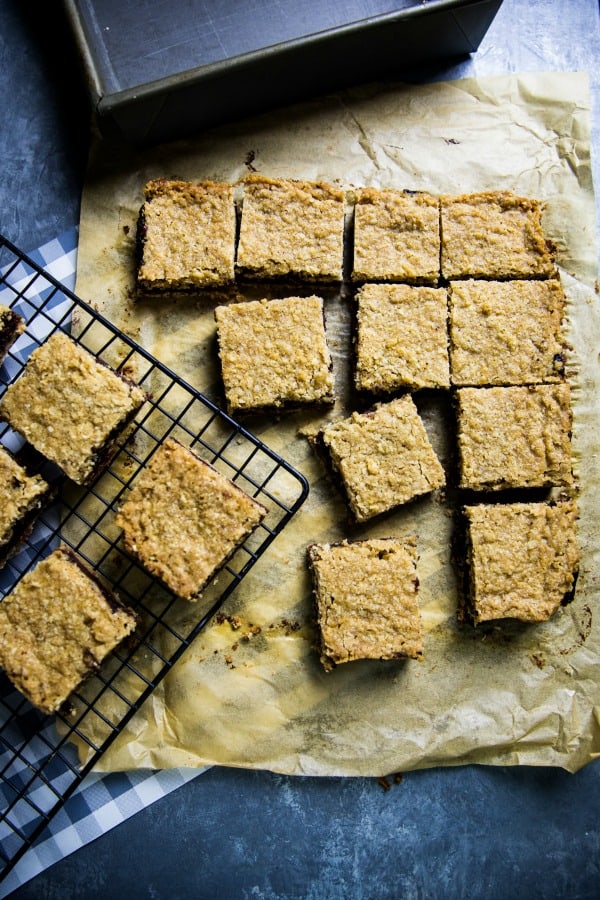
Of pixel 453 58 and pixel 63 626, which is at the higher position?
pixel 453 58

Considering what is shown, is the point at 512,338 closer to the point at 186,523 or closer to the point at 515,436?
the point at 515,436

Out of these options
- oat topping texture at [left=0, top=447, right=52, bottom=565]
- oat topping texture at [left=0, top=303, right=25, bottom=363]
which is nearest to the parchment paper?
oat topping texture at [left=0, top=303, right=25, bottom=363]

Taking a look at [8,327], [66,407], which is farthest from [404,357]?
[8,327]

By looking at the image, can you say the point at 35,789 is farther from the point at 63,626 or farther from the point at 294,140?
the point at 294,140

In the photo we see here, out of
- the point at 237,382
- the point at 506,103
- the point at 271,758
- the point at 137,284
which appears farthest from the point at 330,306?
the point at 271,758

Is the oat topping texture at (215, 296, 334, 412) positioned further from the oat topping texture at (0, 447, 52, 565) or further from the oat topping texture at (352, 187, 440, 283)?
the oat topping texture at (0, 447, 52, 565)

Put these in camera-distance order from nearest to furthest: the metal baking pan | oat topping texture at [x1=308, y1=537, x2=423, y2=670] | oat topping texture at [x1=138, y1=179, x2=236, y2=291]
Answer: the metal baking pan → oat topping texture at [x1=308, y1=537, x2=423, y2=670] → oat topping texture at [x1=138, y1=179, x2=236, y2=291]

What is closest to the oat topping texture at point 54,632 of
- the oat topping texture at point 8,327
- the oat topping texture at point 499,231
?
the oat topping texture at point 8,327
